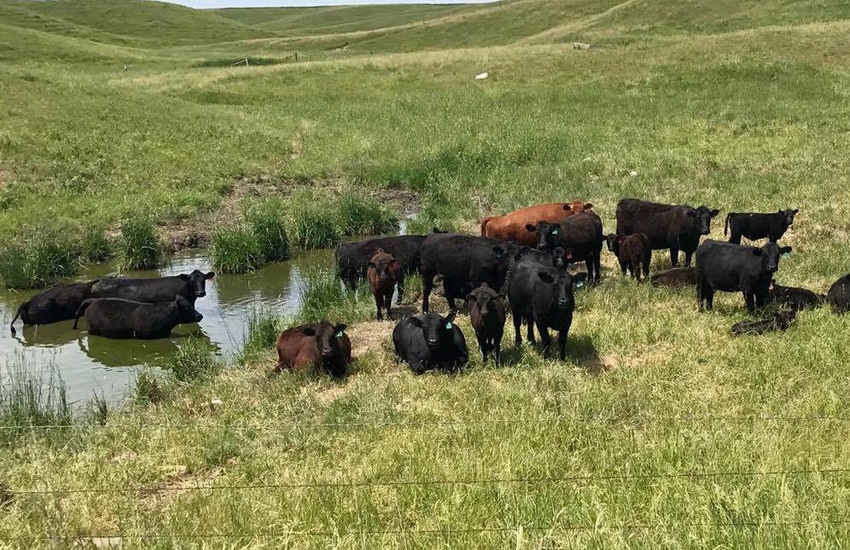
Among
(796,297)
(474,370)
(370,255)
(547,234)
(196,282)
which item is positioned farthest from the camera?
(370,255)

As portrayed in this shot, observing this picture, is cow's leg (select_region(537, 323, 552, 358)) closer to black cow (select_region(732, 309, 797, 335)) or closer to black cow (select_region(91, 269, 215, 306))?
black cow (select_region(732, 309, 797, 335))

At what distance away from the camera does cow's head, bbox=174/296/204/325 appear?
12.3 m

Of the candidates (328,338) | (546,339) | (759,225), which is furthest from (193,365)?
(759,225)

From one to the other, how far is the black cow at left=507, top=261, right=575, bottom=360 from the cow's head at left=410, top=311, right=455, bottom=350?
1.08 meters

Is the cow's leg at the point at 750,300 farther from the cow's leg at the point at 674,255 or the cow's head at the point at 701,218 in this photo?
the cow's leg at the point at 674,255

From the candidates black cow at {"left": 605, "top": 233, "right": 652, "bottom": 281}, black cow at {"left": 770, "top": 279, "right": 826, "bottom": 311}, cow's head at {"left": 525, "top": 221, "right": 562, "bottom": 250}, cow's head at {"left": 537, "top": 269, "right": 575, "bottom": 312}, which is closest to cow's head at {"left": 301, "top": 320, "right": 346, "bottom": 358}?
cow's head at {"left": 537, "top": 269, "right": 575, "bottom": 312}

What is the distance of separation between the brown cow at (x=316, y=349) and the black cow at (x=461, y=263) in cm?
265

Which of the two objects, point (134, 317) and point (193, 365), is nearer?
point (193, 365)

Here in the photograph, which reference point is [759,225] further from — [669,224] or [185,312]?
[185,312]

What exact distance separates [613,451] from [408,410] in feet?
7.17

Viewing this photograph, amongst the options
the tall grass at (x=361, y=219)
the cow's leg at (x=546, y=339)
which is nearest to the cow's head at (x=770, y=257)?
the cow's leg at (x=546, y=339)

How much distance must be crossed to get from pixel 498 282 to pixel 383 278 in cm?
179

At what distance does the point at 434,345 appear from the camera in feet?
28.6

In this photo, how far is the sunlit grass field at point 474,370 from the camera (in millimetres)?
5078
